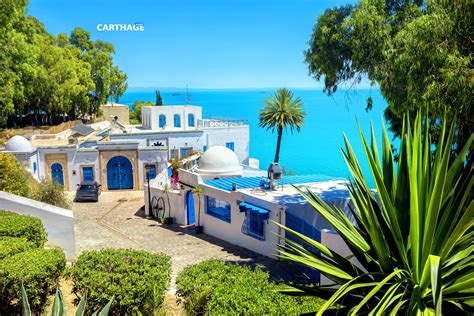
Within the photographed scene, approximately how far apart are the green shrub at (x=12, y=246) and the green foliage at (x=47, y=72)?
14559 mm

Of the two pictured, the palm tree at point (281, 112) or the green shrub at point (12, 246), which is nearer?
the green shrub at point (12, 246)

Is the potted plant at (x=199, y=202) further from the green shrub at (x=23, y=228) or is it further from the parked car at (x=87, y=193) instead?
the green shrub at (x=23, y=228)

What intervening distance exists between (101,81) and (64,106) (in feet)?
35.3

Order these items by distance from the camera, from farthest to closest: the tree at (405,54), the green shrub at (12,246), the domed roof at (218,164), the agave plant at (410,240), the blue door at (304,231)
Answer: the domed roof at (218,164) → the blue door at (304,231) → the tree at (405,54) → the green shrub at (12,246) → the agave plant at (410,240)

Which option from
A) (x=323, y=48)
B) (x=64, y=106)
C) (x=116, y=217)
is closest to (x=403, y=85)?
(x=323, y=48)

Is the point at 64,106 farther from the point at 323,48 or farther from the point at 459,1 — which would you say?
the point at 459,1

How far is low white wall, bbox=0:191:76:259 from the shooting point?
14922mm

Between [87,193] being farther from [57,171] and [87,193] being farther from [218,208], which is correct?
[218,208]

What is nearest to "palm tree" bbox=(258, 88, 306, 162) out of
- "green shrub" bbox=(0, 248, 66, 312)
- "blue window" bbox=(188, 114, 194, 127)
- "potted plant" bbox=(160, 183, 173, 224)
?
"potted plant" bbox=(160, 183, 173, 224)

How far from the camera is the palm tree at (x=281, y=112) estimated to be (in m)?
33.6

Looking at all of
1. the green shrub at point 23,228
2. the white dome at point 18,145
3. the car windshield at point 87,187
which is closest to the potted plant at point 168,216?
the car windshield at point 87,187

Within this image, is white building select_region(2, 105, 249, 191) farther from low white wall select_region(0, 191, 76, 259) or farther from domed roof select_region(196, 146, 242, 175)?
low white wall select_region(0, 191, 76, 259)

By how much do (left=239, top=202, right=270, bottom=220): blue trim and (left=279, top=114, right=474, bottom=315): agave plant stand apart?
1212 cm

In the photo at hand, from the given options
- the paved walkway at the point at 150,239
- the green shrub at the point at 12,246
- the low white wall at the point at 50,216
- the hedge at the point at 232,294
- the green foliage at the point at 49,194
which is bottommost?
the paved walkway at the point at 150,239
